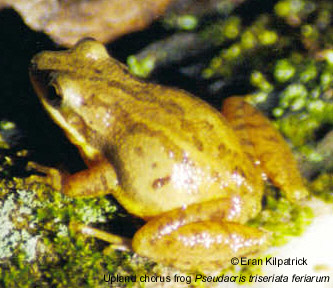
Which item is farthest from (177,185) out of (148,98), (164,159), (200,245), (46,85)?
(46,85)

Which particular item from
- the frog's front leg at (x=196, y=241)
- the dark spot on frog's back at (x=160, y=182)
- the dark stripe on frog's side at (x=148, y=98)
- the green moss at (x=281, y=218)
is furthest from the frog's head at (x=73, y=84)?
the green moss at (x=281, y=218)

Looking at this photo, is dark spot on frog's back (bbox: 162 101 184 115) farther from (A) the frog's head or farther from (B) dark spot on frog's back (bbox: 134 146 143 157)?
(A) the frog's head

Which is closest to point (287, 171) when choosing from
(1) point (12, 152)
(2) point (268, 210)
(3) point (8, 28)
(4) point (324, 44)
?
(2) point (268, 210)

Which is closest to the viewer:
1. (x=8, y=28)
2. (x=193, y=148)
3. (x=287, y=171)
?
(x=193, y=148)

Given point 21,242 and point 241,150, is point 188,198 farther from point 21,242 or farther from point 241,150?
point 21,242

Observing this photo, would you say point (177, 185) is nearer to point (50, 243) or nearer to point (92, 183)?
point (92, 183)

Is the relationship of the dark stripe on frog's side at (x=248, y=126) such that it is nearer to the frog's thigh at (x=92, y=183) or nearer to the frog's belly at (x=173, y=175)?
the frog's belly at (x=173, y=175)

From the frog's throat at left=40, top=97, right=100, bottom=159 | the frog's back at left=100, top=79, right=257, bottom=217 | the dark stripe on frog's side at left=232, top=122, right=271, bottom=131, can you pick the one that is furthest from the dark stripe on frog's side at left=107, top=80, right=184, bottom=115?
the dark stripe on frog's side at left=232, top=122, right=271, bottom=131
